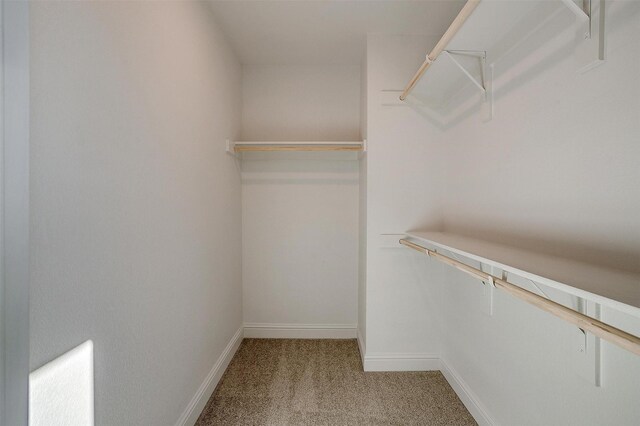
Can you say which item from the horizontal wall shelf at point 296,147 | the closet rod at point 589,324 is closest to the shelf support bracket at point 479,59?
the horizontal wall shelf at point 296,147

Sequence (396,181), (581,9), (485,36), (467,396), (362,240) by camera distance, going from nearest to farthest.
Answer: (581,9) < (485,36) < (467,396) < (396,181) < (362,240)

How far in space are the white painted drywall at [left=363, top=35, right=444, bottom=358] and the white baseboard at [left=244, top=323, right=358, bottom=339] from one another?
0.55 m

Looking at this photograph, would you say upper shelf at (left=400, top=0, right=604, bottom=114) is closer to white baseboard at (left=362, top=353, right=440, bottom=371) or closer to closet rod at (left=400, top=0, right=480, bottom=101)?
closet rod at (left=400, top=0, right=480, bottom=101)

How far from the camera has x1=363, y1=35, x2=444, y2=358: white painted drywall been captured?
2.13m

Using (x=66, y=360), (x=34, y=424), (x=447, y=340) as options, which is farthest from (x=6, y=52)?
(x=447, y=340)

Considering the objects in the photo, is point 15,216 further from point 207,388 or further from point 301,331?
point 301,331

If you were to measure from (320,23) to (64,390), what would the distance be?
232cm

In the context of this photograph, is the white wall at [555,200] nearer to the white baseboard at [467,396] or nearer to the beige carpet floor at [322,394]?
the white baseboard at [467,396]

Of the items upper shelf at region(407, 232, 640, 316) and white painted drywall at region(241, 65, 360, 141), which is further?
white painted drywall at region(241, 65, 360, 141)

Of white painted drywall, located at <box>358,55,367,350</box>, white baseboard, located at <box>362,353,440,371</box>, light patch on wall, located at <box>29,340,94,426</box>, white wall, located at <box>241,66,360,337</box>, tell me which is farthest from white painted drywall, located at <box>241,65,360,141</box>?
light patch on wall, located at <box>29,340,94,426</box>

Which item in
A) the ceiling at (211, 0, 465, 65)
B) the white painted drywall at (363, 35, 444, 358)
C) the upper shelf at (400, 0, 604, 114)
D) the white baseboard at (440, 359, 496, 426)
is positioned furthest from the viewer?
the white painted drywall at (363, 35, 444, 358)

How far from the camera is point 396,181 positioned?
2.14 metres

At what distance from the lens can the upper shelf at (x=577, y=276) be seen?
61 cm

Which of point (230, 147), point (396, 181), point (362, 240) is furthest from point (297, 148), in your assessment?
point (362, 240)
